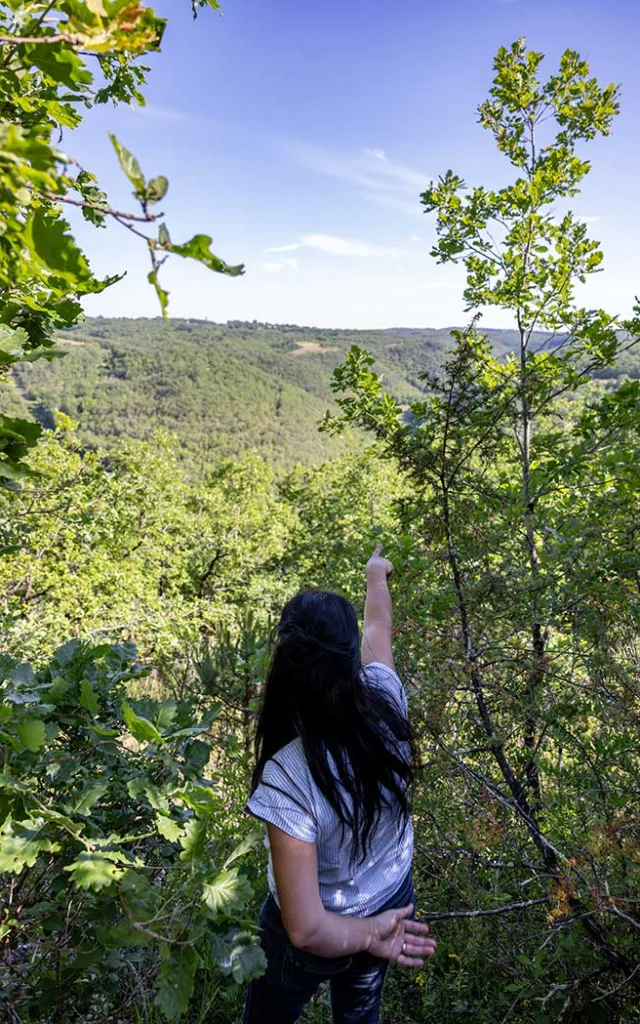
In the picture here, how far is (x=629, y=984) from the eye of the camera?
2.33 m

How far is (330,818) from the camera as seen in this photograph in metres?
1.48

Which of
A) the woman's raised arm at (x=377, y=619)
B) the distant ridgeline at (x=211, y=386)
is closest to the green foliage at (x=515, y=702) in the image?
the woman's raised arm at (x=377, y=619)

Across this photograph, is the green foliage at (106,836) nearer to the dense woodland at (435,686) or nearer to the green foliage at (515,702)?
the dense woodland at (435,686)

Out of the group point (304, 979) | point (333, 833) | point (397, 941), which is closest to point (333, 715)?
point (333, 833)

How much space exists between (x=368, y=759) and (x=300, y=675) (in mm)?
305

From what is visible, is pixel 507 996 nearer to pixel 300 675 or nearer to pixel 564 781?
pixel 564 781

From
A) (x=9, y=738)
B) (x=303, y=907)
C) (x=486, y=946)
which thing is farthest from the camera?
(x=486, y=946)

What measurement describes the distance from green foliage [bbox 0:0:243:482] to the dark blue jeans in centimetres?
151

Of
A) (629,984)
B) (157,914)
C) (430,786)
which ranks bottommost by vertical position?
(629,984)

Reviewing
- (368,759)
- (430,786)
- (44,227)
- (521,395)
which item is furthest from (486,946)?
(44,227)

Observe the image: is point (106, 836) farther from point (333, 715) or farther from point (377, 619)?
point (377, 619)

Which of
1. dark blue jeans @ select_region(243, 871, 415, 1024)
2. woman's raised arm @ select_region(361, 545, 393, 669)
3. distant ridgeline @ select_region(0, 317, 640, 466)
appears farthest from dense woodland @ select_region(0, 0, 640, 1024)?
distant ridgeline @ select_region(0, 317, 640, 466)

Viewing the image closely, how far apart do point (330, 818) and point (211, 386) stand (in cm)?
15290

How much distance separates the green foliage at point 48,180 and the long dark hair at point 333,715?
0.78 meters
